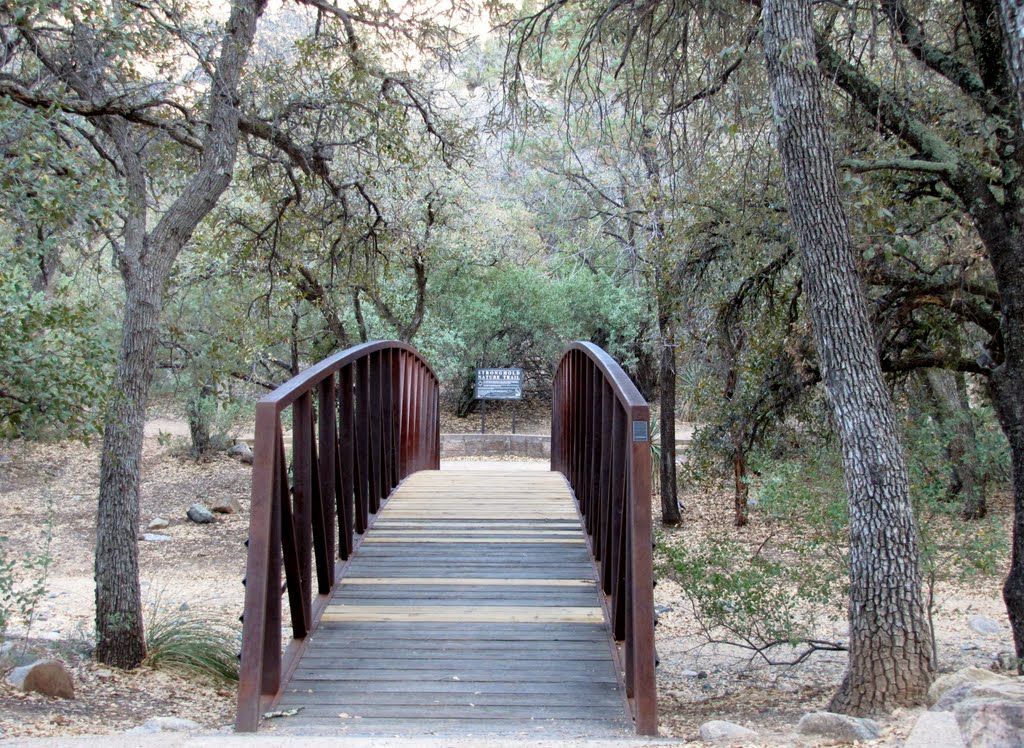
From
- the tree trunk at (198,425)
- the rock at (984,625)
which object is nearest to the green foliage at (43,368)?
the rock at (984,625)

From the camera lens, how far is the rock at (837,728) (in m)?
2.89

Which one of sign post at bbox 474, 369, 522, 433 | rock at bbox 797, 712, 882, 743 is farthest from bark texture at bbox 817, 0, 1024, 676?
sign post at bbox 474, 369, 522, 433

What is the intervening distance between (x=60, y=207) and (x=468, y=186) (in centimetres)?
792

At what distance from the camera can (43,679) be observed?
4.78 meters

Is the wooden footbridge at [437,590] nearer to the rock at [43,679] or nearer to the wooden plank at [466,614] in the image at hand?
the wooden plank at [466,614]

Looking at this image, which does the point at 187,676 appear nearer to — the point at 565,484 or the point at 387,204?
the point at 565,484

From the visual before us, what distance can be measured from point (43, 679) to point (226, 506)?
934cm

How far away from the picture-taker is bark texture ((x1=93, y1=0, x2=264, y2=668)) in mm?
6125

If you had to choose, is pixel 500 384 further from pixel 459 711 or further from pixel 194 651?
pixel 459 711

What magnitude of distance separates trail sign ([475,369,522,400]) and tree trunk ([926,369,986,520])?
873 cm

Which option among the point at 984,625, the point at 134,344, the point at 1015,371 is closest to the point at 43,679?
the point at 134,344

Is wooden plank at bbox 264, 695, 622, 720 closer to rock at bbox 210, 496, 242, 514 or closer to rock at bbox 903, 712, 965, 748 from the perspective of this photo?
rock at bbox 903, 712, 965, 748

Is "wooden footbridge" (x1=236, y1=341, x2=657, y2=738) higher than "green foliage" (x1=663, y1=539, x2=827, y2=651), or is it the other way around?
"wooden footbridge" (x1=236, y1=341, x2=657, y2=738)

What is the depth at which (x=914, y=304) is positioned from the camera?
20.5ft
